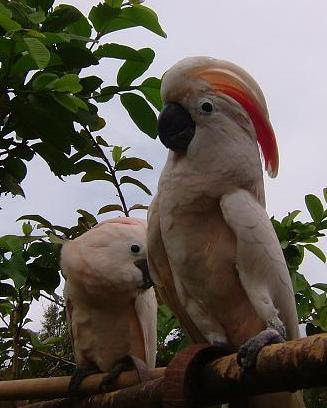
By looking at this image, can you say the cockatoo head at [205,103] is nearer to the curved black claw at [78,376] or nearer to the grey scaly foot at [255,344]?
the grey scaly foot at [255,344]

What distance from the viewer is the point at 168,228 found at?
3.85 feet

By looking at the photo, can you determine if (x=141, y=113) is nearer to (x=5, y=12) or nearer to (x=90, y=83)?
(x=90, y=83)

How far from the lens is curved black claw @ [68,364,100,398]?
1.39 m

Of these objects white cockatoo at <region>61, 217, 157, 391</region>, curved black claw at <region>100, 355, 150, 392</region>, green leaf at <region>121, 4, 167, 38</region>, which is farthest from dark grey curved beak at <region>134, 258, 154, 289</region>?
green leaf at <region>121, 4, 167, 38</region>

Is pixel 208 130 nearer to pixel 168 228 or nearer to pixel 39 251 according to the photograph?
pixel 168 228

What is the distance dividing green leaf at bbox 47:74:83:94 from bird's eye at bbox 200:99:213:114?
0.30 m

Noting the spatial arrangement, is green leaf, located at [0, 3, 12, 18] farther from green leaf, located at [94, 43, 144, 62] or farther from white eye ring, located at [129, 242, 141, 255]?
white eye ring, located at [129, 242, 141, 255]

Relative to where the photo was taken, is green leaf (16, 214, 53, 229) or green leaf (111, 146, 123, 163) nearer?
green leaf (16, 214, 53, 229)

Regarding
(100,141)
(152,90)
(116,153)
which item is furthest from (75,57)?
(116,153)

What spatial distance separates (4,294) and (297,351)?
3.29 ft

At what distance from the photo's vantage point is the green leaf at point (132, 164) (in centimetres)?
187

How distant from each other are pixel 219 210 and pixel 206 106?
18 cm

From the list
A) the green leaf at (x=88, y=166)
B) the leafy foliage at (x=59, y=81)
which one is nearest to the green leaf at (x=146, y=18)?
the leafy foliage at (x=59, y=81)

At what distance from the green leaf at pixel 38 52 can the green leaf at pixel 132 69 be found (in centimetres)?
36
